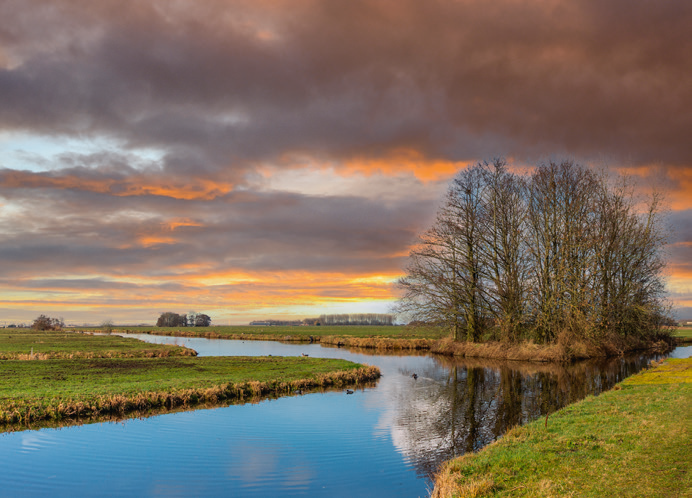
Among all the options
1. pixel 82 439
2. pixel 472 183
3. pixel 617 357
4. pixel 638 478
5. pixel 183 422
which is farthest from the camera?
pixel 472 183

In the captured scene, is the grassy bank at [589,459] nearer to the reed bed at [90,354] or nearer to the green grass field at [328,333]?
the green grass field at [328,333]

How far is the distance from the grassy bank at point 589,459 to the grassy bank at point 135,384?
51.7 ft

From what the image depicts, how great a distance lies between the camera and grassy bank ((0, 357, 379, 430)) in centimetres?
1902

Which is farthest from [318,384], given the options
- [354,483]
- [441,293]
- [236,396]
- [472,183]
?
[472,183]

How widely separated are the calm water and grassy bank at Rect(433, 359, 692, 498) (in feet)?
6.66

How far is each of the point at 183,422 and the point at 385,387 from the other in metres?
14.0

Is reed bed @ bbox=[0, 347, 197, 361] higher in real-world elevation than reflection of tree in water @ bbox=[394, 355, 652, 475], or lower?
lower

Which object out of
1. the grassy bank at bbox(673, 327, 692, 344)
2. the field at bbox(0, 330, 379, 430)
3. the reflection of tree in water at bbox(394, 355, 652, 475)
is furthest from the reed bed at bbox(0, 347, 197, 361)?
the grassy bank at bbox(673, 327, 692, 344)

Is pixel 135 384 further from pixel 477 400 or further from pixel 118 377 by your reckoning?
pixel 477 400

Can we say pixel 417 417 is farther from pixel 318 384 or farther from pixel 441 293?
pixel 441 293

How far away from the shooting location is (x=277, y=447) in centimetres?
1498

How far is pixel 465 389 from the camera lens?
88.0 ft

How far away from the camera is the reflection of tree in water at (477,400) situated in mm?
15211

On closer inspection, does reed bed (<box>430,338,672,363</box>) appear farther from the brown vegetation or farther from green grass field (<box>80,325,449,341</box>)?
the brown vegetation
